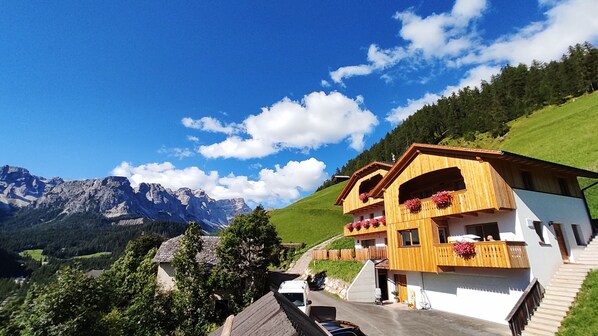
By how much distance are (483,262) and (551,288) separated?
12.9ft

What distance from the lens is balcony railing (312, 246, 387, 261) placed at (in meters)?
32.8

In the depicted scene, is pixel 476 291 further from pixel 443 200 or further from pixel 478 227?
pixel 443 200

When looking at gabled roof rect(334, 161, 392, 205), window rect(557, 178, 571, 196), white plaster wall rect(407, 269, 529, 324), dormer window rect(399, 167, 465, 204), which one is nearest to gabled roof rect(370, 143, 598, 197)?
window rect(557, 178, 571, 196)

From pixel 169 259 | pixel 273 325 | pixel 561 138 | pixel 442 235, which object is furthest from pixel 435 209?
pixel 561 138

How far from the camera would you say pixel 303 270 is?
47.7m

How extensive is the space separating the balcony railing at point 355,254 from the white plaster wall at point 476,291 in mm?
6433

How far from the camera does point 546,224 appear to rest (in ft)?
71.1

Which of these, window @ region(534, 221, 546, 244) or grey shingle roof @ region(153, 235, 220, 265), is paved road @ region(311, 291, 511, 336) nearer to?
window @ region(534, 221, 546, 244)

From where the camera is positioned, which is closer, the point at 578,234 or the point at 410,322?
the point at 410,322

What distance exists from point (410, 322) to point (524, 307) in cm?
690

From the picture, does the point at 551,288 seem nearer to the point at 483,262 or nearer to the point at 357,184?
the point at 483,262

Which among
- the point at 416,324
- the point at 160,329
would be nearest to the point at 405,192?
the point at 416,324

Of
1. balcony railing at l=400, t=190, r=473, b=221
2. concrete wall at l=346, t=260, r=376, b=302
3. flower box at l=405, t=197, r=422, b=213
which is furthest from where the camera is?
concrete wall at l=346, t=260, r=376, b=302

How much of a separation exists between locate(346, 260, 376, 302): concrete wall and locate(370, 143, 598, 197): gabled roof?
7.89 metres
